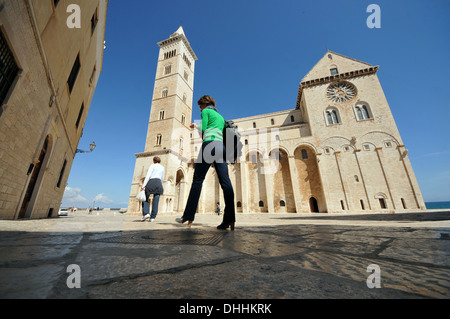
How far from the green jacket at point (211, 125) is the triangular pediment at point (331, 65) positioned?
2075cm

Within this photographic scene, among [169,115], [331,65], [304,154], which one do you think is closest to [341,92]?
[331,65]

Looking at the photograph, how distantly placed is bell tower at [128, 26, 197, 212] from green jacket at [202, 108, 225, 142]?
13.7 m

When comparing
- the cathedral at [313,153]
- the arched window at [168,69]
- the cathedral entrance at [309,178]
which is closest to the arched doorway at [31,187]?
the cathedral at [313,153]

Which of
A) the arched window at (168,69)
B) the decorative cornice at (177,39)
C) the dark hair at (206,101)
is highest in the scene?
the decorative cornice at (177,39)

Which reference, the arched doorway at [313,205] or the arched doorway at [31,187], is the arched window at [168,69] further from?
the arched doorway at [313,205]

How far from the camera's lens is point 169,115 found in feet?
60.3

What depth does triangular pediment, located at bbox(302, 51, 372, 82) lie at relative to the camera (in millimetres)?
18734

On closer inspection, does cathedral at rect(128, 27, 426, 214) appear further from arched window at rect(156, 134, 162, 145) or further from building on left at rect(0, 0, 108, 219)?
building on left at rect(0, 0, 108, 219)

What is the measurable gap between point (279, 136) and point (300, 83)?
678 centimetres

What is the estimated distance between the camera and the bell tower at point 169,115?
1622cm

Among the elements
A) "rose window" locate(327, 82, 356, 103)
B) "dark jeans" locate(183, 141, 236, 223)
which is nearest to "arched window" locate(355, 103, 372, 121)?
"rose window" locate(327, 82, 356, 103)
